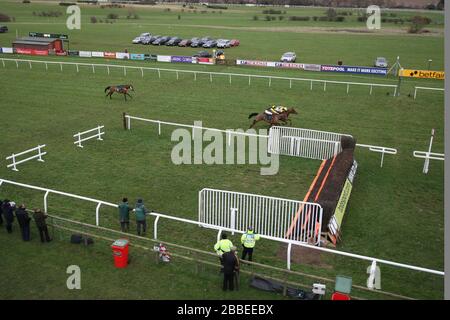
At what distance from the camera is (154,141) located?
1889 cm

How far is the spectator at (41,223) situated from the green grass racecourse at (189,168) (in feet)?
0.95

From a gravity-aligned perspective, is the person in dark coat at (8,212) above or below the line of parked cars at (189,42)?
below

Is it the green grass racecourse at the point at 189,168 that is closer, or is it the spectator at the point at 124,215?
the green grass racecourse at the point at 189,168

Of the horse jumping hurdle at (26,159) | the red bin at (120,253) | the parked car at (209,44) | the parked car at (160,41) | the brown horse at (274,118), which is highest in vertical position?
the parked car at (160,41)

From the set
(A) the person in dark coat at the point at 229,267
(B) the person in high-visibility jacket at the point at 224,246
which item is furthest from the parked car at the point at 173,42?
(A) the person in dark coat at the point at 229,267

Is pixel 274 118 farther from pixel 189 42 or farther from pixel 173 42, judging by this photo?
pixel 173 42

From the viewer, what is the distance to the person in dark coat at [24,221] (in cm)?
1052

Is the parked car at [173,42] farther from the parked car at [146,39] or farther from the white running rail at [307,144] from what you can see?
the white running rail at [307,144]

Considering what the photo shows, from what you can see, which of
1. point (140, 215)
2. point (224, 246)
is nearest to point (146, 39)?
point (140, 215)

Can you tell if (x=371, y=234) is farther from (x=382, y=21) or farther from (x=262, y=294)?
(x=382, y=21)

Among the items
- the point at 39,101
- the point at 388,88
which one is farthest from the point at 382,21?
the point at 39,101

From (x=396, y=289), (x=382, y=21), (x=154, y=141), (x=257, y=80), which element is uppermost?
(x=382, y=21)

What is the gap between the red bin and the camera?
9.74 m
